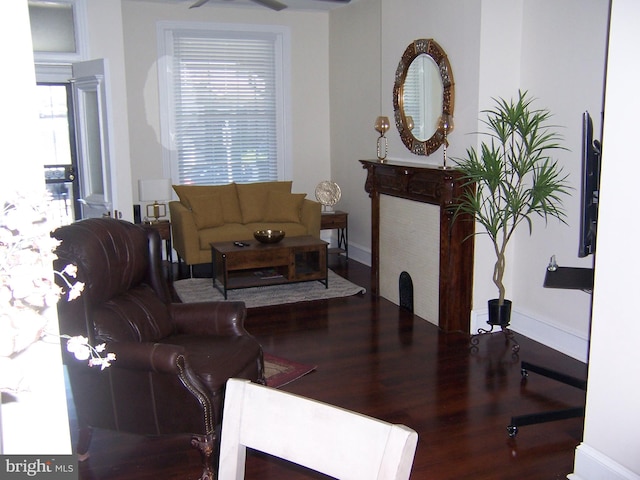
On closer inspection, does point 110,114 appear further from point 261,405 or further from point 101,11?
point 261,405

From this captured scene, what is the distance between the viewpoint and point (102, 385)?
3.07 meters

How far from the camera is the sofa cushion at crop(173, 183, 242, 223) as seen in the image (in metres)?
7.08

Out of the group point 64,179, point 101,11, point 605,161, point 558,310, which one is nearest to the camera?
point 605,161

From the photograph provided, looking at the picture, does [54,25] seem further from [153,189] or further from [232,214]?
[232,214]

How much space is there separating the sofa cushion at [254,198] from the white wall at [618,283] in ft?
16.1

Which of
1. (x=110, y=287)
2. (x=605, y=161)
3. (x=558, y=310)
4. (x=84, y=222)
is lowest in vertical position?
(x=558, y=310)

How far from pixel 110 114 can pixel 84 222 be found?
2.28 meters

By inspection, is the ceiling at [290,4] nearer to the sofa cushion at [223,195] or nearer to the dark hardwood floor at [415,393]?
the sofa cushion at [223,195]

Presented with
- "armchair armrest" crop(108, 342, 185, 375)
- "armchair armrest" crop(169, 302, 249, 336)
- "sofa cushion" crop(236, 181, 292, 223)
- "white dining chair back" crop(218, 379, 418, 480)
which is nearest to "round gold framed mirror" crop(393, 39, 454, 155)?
"sofa cushion" crop(236, 181, 292, 223)

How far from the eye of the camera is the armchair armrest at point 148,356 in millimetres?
2895

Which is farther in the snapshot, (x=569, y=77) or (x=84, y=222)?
(x=569, y=77)

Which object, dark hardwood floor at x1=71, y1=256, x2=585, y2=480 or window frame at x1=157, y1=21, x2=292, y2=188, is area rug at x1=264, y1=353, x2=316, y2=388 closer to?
dark hardwood floor at x1=71, y1=256, x2=585, y2=480

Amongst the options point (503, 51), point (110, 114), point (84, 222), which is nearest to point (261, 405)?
point (84, 222)

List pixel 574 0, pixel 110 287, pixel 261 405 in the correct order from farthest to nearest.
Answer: pixel 574 0, pixel 110 287, pixel 261 405
